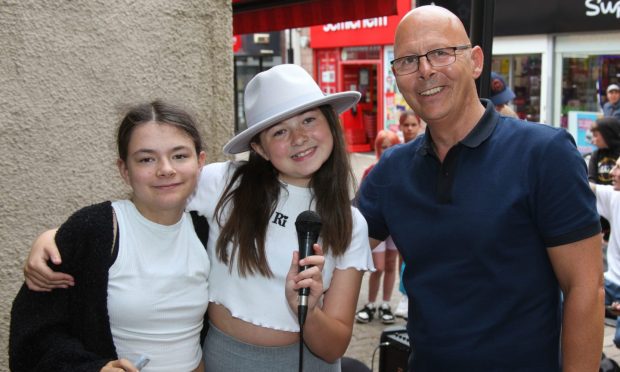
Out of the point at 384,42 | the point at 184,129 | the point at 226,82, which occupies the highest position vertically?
the point at 384,42

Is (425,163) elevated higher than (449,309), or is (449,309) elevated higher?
(425,163)

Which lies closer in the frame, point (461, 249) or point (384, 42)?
point (461, 249)

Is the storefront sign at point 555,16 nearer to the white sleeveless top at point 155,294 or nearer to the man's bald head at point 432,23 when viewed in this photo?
the man's bald head at point 432,23

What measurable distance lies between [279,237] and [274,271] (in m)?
0.12

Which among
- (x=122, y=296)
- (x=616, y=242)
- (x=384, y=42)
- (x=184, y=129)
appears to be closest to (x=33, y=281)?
(x=122, y=296)

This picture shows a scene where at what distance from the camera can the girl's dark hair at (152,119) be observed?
6.68 feet

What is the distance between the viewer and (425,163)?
2141 millimetres

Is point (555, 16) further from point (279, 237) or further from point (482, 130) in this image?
point (279, 237)

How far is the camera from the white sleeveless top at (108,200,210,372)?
6.38 feet

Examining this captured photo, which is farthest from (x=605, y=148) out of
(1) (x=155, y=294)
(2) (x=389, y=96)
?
(2) (x=389, y=96)

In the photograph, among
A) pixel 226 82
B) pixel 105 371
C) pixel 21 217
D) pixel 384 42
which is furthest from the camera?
pixel 384 42

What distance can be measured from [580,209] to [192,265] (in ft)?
3.83

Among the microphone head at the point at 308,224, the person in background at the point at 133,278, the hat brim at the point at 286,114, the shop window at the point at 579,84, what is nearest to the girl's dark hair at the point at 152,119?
the person in background at the point at 133,278

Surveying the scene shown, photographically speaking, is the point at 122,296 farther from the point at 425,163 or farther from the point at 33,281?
A: the point at 425,163
